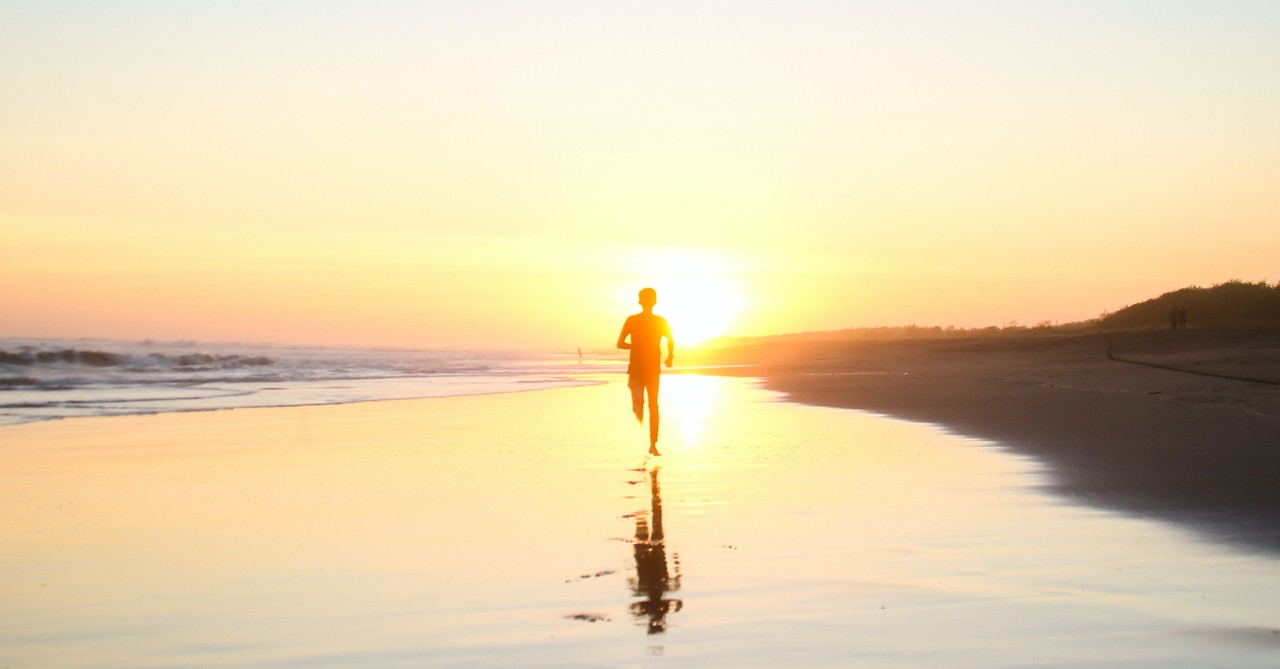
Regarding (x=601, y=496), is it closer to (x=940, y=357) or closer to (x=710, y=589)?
(x=710, y=589)

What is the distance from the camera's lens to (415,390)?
30359 millimetres

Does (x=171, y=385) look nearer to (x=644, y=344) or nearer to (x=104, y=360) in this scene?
(x=104, y=360)

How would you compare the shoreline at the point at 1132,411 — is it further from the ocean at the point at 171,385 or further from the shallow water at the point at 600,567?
→ the ocean at the point at 171,385

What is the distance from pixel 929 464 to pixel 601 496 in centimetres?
384

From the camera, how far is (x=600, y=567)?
6609mm

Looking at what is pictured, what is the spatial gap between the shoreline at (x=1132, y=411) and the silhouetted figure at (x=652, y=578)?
352cm

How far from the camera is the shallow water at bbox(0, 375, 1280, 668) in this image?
4898 mm

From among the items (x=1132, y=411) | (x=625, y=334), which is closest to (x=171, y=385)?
(x=625, y=334)

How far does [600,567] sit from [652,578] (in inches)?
18.0

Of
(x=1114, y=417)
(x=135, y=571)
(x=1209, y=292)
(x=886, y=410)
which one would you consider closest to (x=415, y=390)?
(x=886, y=410)

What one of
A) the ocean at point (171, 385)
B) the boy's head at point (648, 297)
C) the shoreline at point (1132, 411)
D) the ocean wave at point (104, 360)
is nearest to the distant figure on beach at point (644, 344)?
the boy's head at point (648, 297)

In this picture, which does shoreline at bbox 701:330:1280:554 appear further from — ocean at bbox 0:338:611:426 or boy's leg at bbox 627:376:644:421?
ocean at bbox 0:338:611:426

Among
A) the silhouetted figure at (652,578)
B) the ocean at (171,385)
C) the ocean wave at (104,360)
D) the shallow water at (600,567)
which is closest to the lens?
the shallow water at (600,567)

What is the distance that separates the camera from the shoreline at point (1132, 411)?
29.1 feet
